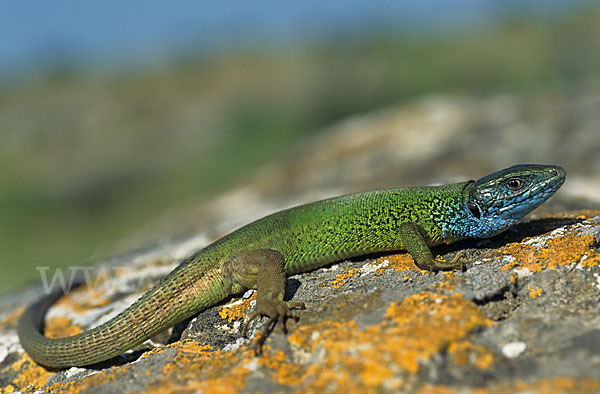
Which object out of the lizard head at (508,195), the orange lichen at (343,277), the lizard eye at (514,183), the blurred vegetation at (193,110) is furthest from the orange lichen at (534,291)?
the blurred vegetation at (193,110)

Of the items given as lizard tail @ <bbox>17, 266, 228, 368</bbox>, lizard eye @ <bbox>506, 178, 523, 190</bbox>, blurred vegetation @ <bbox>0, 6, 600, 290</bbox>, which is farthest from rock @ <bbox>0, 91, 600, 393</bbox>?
blurred vegetation @ <bbox>0, 6, 600, 290</bbox>

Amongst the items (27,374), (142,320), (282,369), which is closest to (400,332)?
(282,369)

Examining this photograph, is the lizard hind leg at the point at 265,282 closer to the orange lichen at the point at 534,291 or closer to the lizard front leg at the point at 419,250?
the lizard front leg at the point at 419,250

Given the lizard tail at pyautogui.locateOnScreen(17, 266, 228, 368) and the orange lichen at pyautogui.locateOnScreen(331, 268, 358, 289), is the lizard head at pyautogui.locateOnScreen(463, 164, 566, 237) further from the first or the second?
the lizard tail at pyautogui.locateOnScreen(17, 266, 228, 368)

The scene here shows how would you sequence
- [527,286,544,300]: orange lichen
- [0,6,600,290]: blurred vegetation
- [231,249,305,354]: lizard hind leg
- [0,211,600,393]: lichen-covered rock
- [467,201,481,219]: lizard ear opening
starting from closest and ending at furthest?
1. [0,211,600,393]: lichen-covered rock
2. [527,286,544,300]: orange lichen
3. [231,249,305,354]: lizard hind leg
4. [467,201,481,219]: lizard ear opening
5. [0,6,600,290]: blurred vegetation

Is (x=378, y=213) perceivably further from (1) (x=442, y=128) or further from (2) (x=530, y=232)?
(1) (x=442, y=128)

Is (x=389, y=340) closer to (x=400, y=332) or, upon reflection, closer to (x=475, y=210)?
(x=400, y=332)
